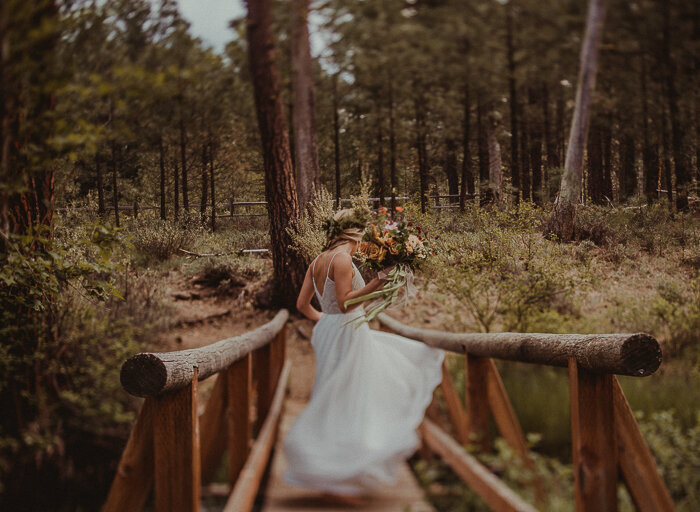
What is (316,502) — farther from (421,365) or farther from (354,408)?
(421,365)

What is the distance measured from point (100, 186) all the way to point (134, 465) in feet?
4.04

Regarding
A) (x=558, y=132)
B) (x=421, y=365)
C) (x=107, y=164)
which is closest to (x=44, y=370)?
(x=107, y=164)

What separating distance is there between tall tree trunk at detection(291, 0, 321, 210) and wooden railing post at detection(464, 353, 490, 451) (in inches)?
47.9

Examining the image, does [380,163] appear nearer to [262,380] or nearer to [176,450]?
[176,450]

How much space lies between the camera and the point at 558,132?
7.22 feet

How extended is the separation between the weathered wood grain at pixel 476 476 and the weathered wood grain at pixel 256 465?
2.70 ft

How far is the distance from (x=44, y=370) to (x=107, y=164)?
1.10 m

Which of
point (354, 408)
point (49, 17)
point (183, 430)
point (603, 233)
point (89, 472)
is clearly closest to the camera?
point (49, 17)

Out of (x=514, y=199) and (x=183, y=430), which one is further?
(x=514, y=199)

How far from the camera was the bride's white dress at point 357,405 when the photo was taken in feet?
6.19

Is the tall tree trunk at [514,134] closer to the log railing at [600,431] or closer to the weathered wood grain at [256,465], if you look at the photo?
the log railing at [600,431]

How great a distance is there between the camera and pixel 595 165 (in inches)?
87.3

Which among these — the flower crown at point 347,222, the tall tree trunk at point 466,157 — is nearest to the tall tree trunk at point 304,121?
the flower crown at point 347,222

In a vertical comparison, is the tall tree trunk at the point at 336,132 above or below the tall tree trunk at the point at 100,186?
above
